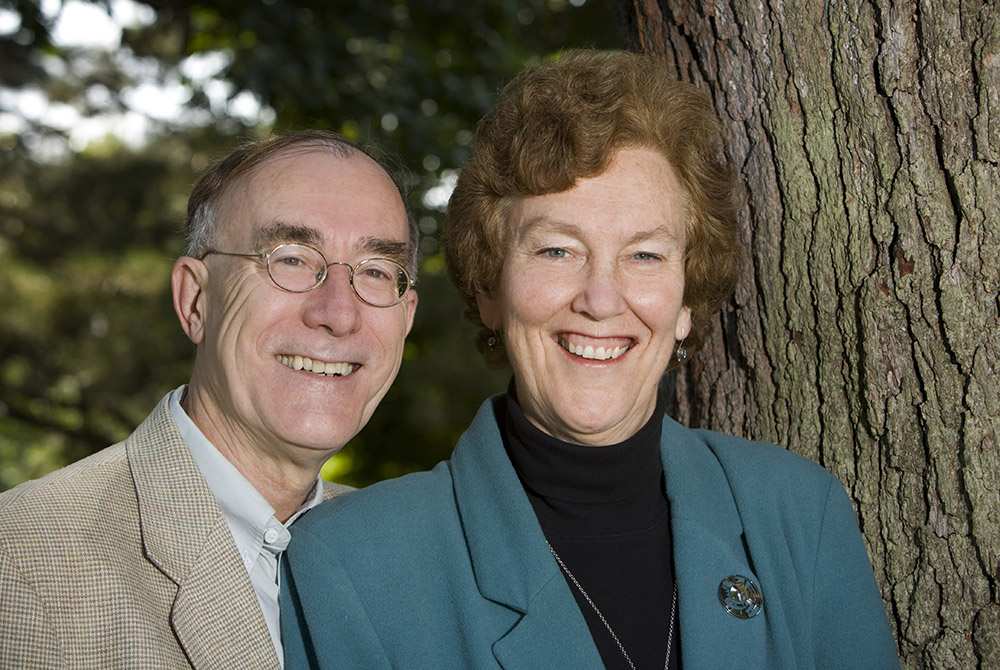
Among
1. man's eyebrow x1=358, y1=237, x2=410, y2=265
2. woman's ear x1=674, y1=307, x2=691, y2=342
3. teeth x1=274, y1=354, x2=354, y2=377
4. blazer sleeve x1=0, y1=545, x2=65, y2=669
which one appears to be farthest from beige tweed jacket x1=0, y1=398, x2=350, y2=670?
woman's ear x1=674, y1=307, x2=691, y2=342

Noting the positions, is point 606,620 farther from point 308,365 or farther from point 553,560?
point 308,365

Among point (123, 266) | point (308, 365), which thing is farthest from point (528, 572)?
point (123, 266)

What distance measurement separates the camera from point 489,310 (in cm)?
266

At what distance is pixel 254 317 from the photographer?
250 cm

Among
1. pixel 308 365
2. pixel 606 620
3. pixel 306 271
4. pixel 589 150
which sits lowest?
pixel 606 620

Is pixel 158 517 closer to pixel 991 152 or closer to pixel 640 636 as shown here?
pixel 640 636

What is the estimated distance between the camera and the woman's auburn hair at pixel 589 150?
2.38 m

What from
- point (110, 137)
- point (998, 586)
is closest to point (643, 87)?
point (998, 586)

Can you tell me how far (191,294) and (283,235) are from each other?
403 millimetres

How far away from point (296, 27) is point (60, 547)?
3.86 meters

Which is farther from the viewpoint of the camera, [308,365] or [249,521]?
[308,365]

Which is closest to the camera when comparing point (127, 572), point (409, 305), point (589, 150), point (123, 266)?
point (127, 572)

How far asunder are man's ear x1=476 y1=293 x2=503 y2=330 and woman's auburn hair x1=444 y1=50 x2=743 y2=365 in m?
0.02

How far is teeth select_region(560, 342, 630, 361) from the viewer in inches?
93.3
